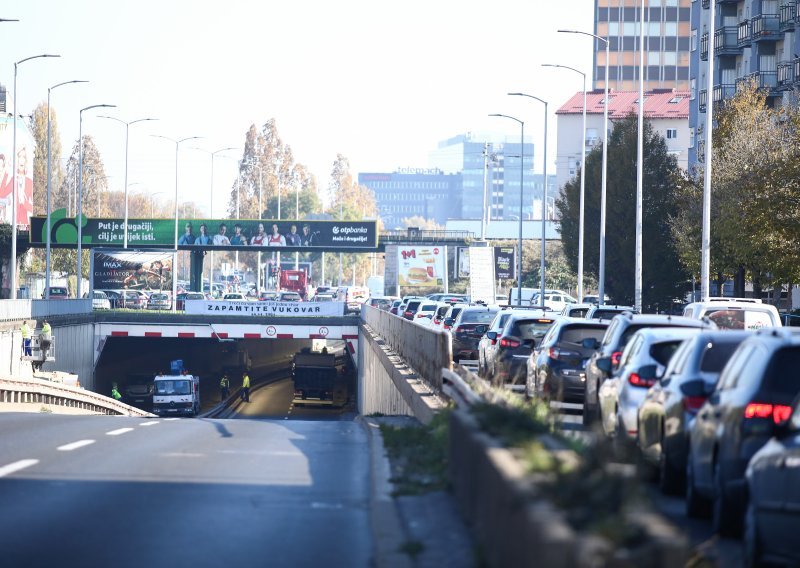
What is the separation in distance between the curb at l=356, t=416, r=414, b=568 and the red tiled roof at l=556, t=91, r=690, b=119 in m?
126

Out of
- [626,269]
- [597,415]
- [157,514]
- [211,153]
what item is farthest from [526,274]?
[157,514]

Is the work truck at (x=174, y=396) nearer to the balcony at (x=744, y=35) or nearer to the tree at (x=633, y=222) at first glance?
the tree at (x=633, y=222)

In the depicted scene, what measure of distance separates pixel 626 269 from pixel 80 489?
5785 cm

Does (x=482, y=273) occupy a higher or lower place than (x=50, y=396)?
higher

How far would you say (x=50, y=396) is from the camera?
43594 millimetres

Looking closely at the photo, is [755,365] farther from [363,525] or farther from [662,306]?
[662,306]

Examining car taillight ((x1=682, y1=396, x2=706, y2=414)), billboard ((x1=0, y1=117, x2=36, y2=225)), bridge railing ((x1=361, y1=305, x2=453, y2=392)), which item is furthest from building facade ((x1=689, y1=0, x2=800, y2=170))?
car taillight ((x1=682, y1=396, x2=706, y2=414))

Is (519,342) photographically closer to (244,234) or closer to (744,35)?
(744,35)

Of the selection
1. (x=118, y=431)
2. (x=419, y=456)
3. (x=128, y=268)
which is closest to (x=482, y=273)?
(x=128, y=268)

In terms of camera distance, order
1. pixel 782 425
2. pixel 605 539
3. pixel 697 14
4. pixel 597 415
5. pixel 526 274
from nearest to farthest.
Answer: pixel 605 539
pixel 782 425
pixel 597 415
pixel 697 14
pixel 526 274

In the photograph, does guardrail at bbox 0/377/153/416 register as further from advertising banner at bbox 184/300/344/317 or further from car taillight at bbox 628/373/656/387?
car taillight at bbox 628/373/656/387

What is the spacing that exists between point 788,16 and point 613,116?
6166cm

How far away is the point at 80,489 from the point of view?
42.0 ft

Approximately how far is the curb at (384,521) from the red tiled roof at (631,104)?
126m
